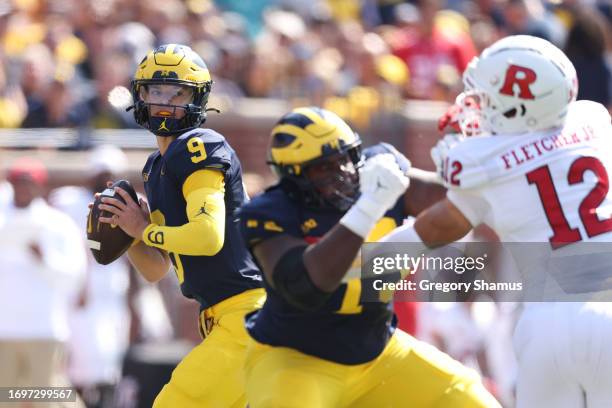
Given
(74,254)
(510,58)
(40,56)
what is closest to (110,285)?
(74,254)

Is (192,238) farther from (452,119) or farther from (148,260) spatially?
(452,119)

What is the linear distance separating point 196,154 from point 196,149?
29mm

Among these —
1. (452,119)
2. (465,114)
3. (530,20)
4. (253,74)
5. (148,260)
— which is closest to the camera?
(465,114)

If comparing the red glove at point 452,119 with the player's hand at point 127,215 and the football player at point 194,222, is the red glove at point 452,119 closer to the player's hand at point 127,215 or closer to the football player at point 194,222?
the football player at point 194,222

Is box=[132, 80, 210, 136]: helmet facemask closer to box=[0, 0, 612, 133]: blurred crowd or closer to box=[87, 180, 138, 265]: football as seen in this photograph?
box=[87, 180, 138, 265]: football

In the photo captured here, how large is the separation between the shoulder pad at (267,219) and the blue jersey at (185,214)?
2.35 feet

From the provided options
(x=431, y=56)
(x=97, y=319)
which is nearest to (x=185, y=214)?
(x=97, y=319)

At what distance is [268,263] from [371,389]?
636mm

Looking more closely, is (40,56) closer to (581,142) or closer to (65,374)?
(65,374)

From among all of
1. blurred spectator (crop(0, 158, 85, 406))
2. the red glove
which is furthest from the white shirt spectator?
the red glove

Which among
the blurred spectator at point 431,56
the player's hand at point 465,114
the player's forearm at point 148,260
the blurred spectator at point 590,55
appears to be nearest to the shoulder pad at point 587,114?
the player's hand at point 465,114

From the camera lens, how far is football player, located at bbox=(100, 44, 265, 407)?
580 centimetres

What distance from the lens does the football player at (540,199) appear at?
205 inches

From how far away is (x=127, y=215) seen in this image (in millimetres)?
6055
